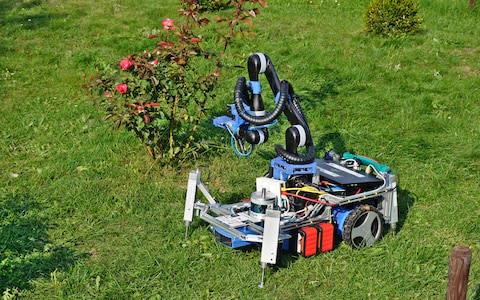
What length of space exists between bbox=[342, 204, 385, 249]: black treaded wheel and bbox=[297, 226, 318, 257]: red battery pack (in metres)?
0.30

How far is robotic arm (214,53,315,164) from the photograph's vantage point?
5566 mm

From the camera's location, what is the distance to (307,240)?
218 inches

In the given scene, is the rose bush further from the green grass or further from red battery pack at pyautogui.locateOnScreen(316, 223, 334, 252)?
red battery pack at pyautogui.locateOnScreen(316, 223, 334, 252)

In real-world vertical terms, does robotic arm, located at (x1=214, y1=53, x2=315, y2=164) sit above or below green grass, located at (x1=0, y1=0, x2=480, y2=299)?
above

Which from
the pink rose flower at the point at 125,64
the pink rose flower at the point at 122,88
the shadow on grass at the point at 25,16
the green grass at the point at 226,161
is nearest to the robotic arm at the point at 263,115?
the green grass at the point at 226,161

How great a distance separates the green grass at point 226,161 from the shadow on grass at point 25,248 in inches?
0.6

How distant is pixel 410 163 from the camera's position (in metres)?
7.71

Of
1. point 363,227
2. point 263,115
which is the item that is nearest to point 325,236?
point 363,227

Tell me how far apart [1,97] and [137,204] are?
415 centimetres

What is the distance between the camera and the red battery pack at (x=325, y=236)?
5.61 meters

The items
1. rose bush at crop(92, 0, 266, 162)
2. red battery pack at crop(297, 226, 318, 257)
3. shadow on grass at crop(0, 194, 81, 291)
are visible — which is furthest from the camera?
rose bush at crop(92, 0, 266, 162)

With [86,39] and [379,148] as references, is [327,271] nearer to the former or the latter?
[379,148]

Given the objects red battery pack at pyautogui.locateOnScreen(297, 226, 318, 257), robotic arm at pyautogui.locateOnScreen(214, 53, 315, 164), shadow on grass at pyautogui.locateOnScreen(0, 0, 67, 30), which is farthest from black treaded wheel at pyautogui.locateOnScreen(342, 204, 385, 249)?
shadow on grass at pyautogui.locateOnScreen(0, 0, 67, 30)

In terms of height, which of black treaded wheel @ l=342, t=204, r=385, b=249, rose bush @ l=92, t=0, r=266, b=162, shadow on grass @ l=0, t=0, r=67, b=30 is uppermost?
rose bush @ l=92, t=0, r=266, b=162
